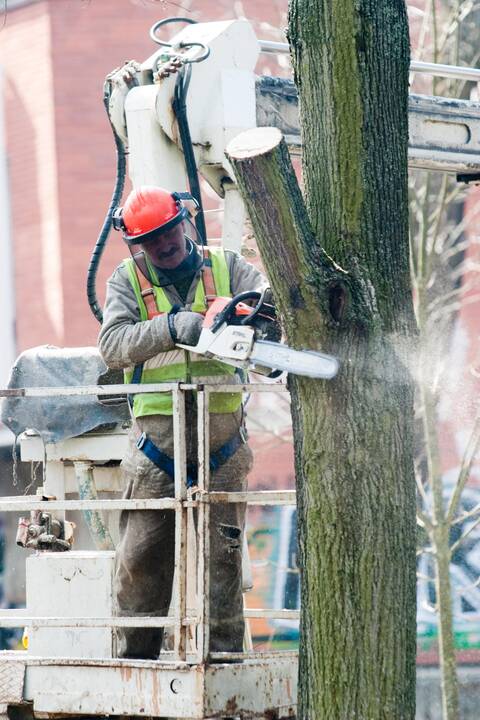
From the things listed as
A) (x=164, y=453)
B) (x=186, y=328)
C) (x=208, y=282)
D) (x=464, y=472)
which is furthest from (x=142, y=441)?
(x=464, y=472)

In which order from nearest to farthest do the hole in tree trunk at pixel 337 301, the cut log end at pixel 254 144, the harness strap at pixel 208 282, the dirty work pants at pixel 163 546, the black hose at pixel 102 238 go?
the cut log end at pixel 254 144
the hole in tree trunk at pixel 337 301
the dirty work pants at pixel 163 546
the harness strap at pixel 208 282
the black hose at pixel 102 238

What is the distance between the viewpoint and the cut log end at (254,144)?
4363mm

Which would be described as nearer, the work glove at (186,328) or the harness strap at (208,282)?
the work glove at (186,328)

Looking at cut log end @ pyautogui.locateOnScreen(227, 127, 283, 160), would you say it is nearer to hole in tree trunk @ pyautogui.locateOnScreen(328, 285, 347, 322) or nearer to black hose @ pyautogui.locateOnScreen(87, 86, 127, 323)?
hole in tree trunk @ pyautogui.locateOnScreen(328, 285, 347, 322)

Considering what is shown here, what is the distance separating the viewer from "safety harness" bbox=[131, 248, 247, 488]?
543 cm

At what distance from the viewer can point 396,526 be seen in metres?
4.53

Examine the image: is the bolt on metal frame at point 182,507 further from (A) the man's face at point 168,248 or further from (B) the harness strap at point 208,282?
(A) the man's face at point 168,248

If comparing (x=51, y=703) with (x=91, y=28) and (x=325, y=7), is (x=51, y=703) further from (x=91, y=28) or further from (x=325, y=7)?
(x=91, y=28)

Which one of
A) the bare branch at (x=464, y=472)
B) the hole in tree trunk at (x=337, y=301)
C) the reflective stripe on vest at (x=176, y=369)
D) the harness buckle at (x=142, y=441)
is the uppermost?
the hole in tree trunk at (x=337, y=301)

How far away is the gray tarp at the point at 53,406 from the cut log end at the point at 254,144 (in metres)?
1.93

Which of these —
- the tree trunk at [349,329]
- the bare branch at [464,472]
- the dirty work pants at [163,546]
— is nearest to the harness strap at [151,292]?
the dirty work pants at [163,546]

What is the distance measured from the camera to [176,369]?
545cm

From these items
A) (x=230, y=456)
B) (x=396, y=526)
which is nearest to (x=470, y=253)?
(x=230, y=456)

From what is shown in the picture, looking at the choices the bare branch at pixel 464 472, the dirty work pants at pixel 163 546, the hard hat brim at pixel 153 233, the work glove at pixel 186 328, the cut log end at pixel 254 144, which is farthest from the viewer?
the bare branch at pixel 464 472
